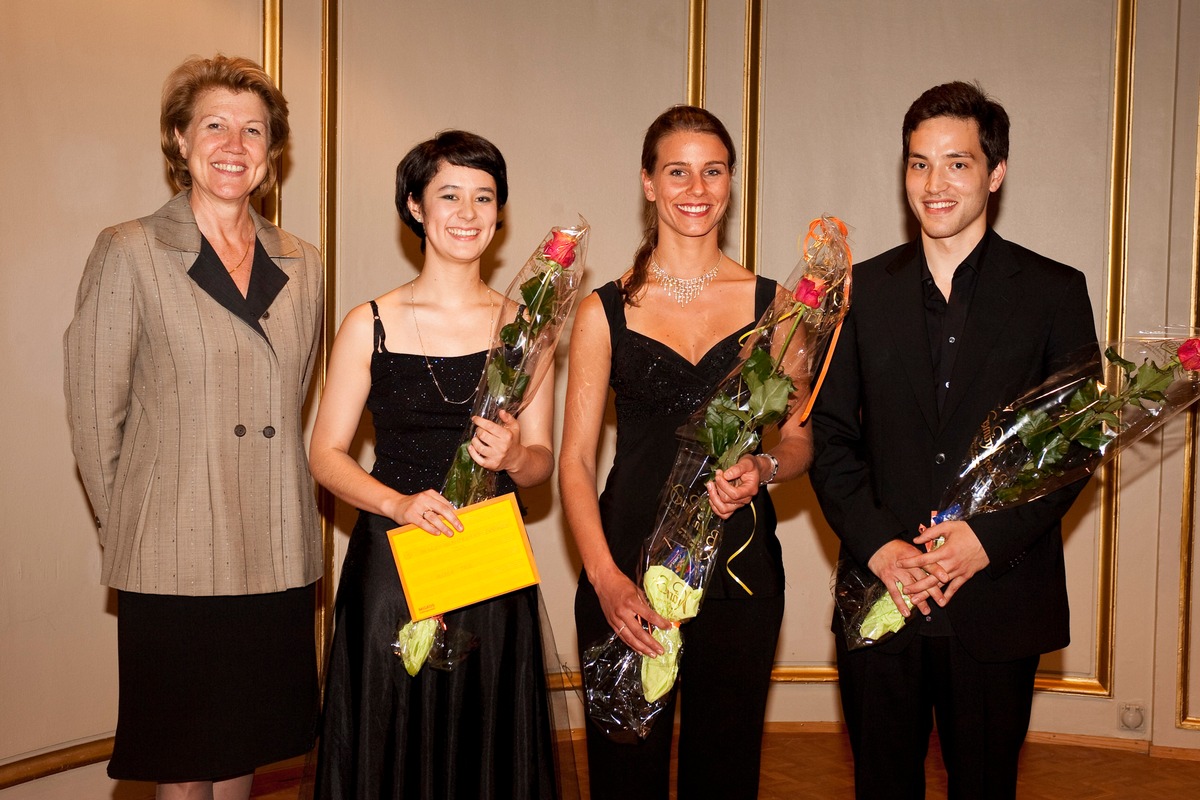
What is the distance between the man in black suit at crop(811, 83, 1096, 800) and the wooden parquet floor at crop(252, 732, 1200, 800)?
164cm

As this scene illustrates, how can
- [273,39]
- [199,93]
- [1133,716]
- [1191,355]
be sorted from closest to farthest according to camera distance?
[1191,355]
[199,93]
[273,39]
[1133,716]

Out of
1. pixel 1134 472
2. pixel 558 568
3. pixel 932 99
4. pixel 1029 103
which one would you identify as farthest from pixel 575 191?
pixel 1134 472

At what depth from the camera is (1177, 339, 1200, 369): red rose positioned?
6.97 ft

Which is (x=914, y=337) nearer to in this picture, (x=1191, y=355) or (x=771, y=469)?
(x=771, y=469)

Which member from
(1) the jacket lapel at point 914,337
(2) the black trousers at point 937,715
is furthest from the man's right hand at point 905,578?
(1) the jacket lapel at point 914,337

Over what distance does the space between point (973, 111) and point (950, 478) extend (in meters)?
0.80

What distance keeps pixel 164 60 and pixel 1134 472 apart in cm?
381

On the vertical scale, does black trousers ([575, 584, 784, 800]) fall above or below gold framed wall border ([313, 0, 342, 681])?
below

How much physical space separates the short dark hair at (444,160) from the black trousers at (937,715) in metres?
1.38

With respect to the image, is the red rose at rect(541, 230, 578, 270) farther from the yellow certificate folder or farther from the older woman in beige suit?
the older woman in beige suit

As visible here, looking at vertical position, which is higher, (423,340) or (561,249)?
(561,249)

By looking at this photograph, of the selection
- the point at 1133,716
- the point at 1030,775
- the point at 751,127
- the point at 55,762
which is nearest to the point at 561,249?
the point at 751,127

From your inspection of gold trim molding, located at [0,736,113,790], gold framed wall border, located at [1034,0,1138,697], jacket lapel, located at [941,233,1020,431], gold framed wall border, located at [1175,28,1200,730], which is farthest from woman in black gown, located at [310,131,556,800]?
gold framed wall border, located at [1175,28,1200,730]

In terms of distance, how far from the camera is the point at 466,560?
7.18ft
